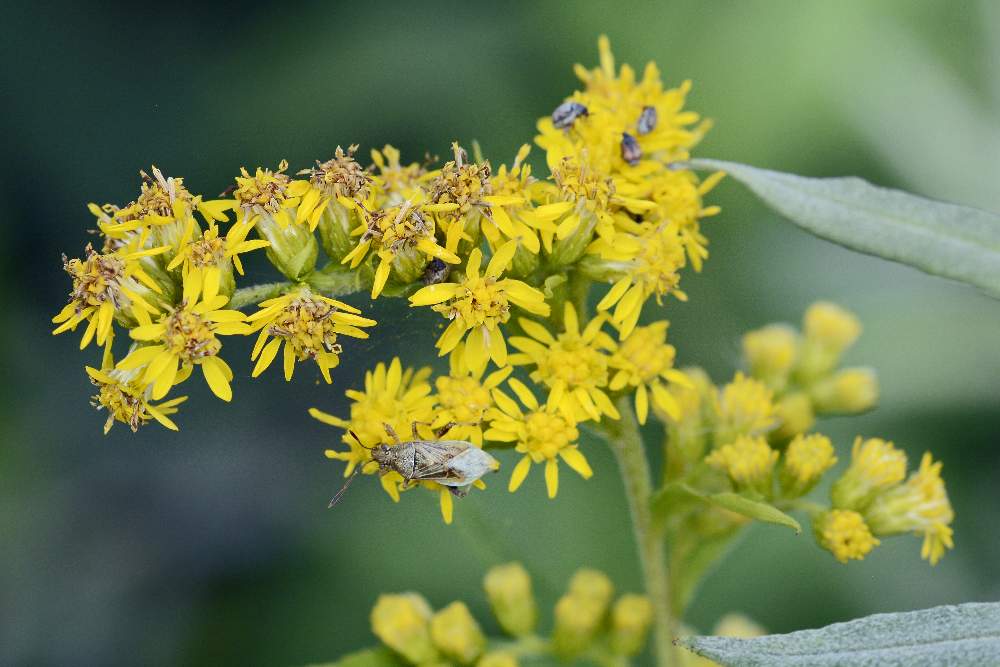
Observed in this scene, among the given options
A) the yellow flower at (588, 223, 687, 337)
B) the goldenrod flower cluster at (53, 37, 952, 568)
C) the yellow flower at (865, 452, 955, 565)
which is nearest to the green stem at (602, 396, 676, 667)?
the goldenrod flower cluster at (53, 37, 952, 568)

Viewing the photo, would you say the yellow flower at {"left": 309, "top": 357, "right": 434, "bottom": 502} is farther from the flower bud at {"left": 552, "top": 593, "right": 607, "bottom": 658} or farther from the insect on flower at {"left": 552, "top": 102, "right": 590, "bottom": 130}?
the flower bud at {"left": 552, "top": 593, "right": 607, "bottom": 658}

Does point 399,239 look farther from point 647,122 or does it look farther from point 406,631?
point 406,631

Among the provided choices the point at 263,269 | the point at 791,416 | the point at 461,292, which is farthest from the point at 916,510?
the point at 263,269

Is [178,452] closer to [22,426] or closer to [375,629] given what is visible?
[22,426]

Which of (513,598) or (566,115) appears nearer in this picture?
(566,115)

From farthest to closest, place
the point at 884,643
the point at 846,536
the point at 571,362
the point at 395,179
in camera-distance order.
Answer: the point at 846,536
the point at 395,179
the point at 571,362
the point at 884,643

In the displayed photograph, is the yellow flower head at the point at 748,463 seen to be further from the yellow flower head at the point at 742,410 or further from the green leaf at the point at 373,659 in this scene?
the green leaf at the point at 373,659
